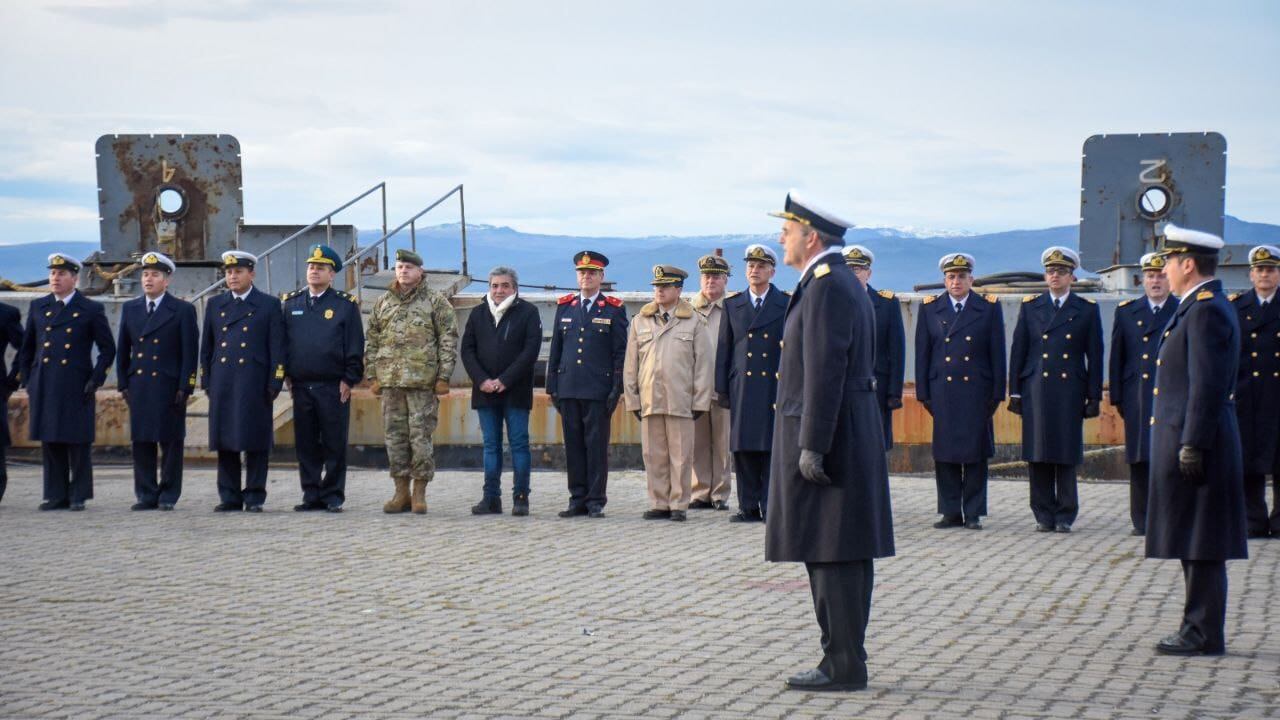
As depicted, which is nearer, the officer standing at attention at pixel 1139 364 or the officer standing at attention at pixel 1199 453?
the officer standing at attention at pixel 1199 453

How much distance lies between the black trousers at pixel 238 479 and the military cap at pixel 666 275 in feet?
11.3

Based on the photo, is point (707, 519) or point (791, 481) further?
point (707, 519)

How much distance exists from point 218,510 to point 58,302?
227 cm

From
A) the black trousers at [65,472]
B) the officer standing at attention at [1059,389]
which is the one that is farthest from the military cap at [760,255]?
the black trousers at [65,472]

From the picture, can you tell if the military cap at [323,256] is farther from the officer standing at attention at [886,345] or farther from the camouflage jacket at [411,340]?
the officer standing at attention at [886,345]

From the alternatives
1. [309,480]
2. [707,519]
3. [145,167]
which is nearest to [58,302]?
[309,480]

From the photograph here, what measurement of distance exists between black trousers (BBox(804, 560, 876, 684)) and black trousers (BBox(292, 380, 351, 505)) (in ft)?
23.0

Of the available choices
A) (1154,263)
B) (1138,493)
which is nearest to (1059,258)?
(1154,263)

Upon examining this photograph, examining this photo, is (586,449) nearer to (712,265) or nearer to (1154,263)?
(712,265)

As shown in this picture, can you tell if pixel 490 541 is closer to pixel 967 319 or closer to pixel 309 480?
pixel 309 480

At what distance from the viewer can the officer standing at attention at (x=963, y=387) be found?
11.7m

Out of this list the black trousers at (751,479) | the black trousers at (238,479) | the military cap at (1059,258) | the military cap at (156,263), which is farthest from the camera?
the military cap at (156,263)

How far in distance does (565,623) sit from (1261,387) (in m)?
5.94

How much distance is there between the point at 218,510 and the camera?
495 inches
